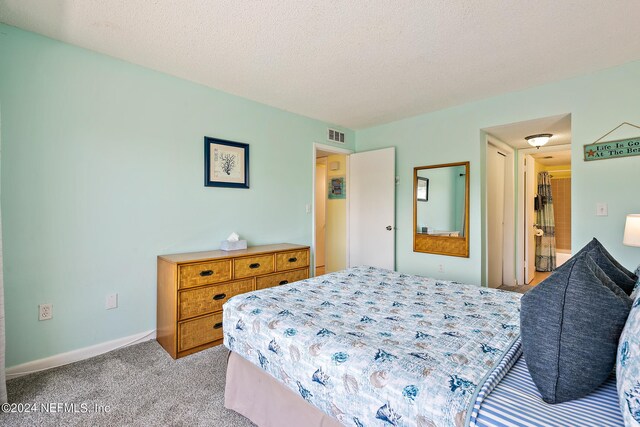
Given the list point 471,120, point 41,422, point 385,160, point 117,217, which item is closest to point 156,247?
point 117,217

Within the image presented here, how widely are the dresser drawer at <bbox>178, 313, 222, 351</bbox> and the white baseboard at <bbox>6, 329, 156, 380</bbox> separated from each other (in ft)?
1.67

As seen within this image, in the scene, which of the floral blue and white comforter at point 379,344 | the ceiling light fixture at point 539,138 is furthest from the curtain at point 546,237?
the floral blue and white comforter at point 379,344

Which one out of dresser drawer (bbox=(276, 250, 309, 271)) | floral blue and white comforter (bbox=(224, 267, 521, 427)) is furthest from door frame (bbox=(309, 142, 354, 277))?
floral blue and white comforter (bbox=(224, 267, 521, 427))

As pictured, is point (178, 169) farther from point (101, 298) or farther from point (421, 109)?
point (421, 109)

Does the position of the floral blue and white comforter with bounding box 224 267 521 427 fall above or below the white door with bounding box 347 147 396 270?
below


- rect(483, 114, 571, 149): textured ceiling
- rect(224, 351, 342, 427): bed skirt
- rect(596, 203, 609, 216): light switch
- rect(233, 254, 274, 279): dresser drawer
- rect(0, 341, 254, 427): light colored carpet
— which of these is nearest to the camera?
rect(224, 351, 342, 427): bed skirt

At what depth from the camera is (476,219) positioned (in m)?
3.52

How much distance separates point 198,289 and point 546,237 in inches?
239

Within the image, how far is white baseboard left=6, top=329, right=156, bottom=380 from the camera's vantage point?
212 cm

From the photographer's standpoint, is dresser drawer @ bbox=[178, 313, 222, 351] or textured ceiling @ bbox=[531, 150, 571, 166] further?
textured ceiling @ bbox=[531, 150, 571, 166]

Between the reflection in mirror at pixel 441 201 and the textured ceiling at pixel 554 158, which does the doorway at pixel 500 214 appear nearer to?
the reflection in mirror at pixel 441 201

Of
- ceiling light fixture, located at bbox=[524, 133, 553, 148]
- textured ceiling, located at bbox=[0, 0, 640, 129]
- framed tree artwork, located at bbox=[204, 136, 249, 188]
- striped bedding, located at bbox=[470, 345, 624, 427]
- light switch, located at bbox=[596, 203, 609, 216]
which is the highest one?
textured ceiling, located at bbox=[0, 0, 640, 129]

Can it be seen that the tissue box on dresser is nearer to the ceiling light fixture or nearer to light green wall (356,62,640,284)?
light green wall (356,62,640,284)

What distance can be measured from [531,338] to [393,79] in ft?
8.27
